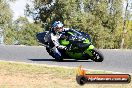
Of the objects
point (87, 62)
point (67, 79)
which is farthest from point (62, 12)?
point (67, 79)

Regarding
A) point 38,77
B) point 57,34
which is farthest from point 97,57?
point 38,77

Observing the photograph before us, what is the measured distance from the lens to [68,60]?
52.4ft

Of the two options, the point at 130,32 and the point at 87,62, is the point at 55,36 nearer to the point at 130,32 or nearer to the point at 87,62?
the point at 87,62

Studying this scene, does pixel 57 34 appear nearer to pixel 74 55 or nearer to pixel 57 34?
pixel 57 34

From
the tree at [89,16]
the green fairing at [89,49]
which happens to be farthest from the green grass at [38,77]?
the tree at [89,16]

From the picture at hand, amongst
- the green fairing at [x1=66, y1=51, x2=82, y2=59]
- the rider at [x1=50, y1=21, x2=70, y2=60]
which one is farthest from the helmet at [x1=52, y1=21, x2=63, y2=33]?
the green fairing at [x1=66, y1=51, x2=82, y2=59]

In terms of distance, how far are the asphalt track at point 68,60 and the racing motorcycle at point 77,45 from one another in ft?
0.92

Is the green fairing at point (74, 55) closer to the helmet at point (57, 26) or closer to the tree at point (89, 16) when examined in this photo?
the helmet at point (57, 26)

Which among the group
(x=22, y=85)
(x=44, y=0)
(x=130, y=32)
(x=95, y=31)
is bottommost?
(x=130, y=32)

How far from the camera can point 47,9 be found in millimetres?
57156

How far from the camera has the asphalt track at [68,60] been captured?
14.6 m

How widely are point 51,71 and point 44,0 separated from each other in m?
44.8

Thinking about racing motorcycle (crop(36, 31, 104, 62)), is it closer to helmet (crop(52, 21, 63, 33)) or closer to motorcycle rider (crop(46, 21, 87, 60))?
motorcycle rider (crop(46, 21, 87, 60))

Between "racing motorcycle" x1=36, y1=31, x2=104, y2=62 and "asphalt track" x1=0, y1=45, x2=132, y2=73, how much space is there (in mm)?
280
